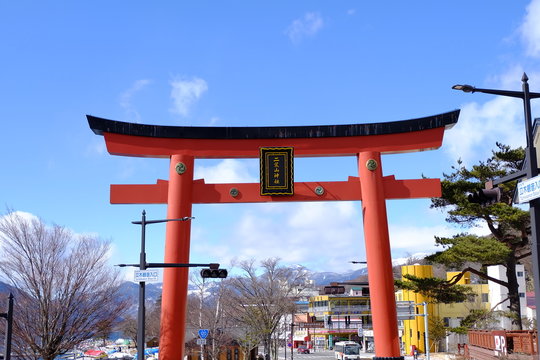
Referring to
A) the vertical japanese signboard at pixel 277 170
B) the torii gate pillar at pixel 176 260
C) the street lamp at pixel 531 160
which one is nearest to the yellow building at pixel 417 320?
the vertical japanese signboard at pixel 277 170

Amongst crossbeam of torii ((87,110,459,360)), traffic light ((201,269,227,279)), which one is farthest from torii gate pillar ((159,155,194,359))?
traffic light ((201,269,227,279))

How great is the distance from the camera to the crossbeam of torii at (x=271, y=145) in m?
23.6

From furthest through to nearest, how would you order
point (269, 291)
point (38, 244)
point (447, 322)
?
point (447, 322)
point (269, 291)
point (38, 244)

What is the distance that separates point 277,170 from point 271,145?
1.21 m

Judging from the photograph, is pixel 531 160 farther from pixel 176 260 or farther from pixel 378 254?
pixel 176 260

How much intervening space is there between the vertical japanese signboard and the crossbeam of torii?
354mm

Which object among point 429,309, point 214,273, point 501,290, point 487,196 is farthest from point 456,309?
point 487,196

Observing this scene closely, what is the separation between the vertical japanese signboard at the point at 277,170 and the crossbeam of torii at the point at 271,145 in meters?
0.35

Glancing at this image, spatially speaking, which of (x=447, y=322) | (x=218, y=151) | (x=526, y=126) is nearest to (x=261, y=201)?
(x=218, y=151)

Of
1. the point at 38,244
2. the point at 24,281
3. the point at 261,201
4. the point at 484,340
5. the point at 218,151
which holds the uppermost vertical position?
the point at 218,151

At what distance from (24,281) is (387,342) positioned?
14410 millimetres

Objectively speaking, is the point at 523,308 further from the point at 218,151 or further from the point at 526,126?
the point at 526,126

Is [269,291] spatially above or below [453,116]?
below

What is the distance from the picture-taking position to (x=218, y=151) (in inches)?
993
